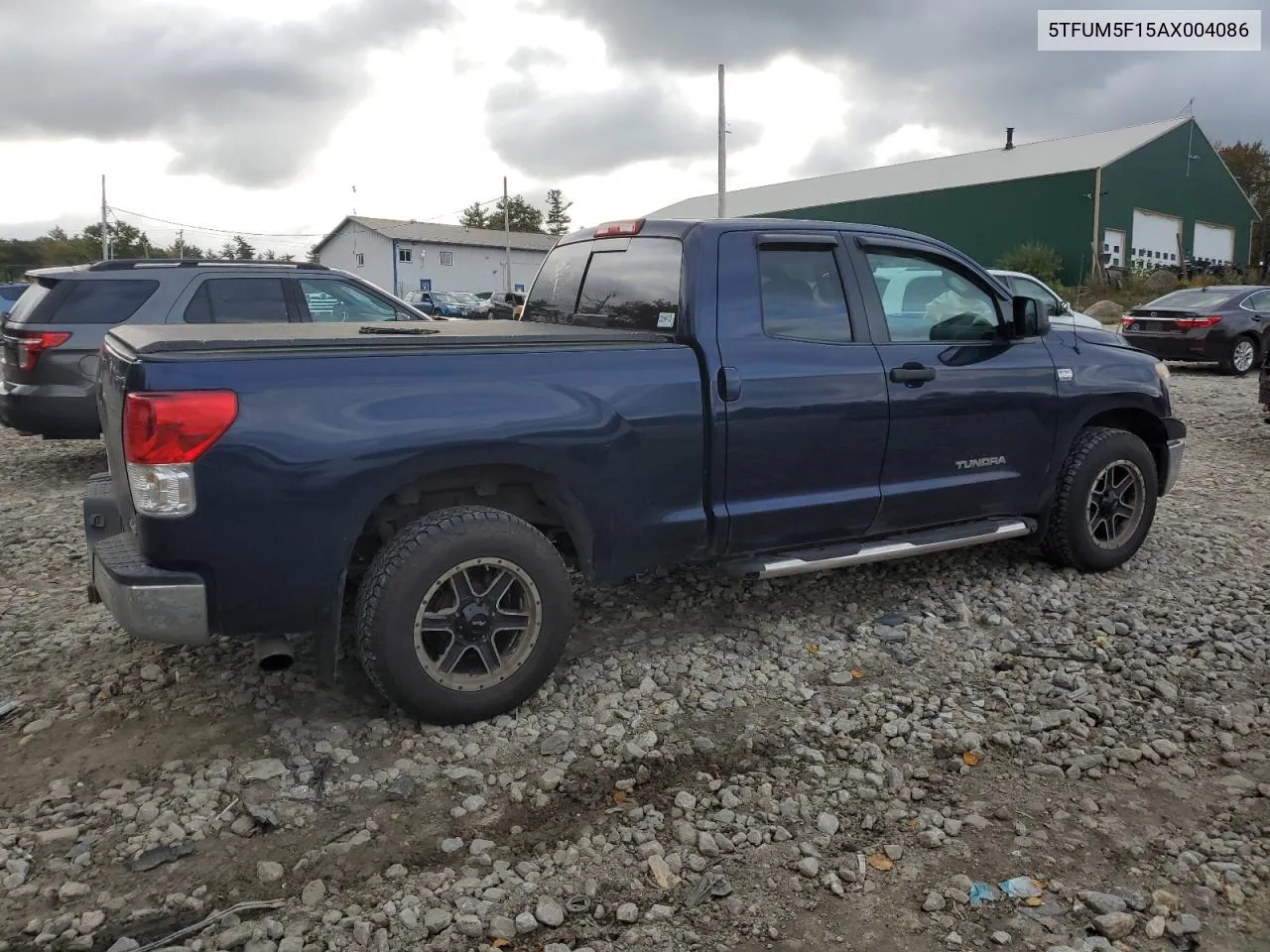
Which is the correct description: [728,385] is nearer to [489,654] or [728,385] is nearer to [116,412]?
[489,654]

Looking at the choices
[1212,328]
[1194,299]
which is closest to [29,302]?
[1212,328]

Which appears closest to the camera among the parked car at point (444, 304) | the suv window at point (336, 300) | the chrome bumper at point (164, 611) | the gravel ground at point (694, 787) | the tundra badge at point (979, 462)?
the gravel ground at point (694, 787)

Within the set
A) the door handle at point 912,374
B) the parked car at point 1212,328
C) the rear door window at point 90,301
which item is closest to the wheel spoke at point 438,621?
the door handle at point 912,374

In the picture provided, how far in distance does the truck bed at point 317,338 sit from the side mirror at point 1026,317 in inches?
81.1

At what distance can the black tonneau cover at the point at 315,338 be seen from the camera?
10.9 ft

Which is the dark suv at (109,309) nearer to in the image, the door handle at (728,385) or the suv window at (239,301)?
the suv window at (239,301)

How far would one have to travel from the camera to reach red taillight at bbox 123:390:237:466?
3139 mm

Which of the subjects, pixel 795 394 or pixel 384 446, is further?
pixel 795 394

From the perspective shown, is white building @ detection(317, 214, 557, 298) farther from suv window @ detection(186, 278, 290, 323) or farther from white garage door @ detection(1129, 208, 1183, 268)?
suv window @ detection(186, 278, 290, 323)

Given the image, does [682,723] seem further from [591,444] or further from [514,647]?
[591,444]

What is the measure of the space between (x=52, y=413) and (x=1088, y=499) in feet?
24.1

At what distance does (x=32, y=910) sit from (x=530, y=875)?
4.55 feet

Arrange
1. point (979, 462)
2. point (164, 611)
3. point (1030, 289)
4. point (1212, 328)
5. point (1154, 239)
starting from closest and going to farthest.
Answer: point (164, 611) → point (979, 462) → point (1030, 289) → point (1212, 328) → point (1154, 239)

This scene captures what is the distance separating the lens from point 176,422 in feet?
10.3
